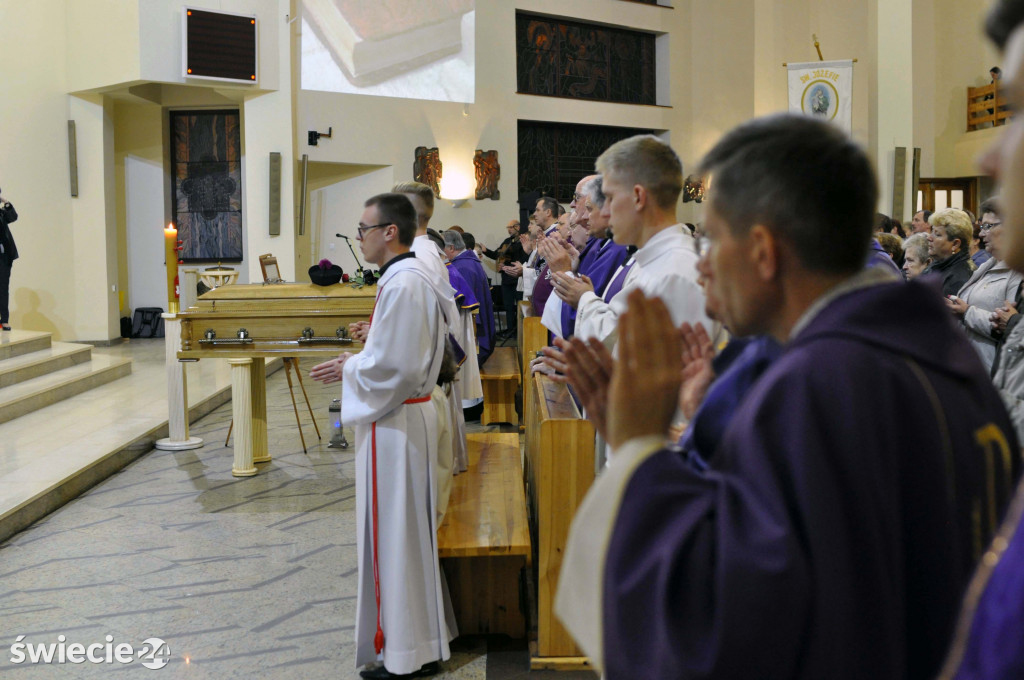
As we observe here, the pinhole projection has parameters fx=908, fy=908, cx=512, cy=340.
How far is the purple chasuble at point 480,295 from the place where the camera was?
8.02m

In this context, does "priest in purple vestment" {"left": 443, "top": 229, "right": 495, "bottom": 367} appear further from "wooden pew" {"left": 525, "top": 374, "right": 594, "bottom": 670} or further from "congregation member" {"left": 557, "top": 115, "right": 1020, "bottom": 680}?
"congregation member" {"left": 557, "top": 115, "right": 1020, "bottom": 680}

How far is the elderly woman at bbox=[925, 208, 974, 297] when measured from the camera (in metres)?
5.46

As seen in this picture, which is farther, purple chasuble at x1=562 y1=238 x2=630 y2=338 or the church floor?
purple chasuble at x1=562 y1=238 x2=630 y2=338

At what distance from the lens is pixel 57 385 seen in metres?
8.30

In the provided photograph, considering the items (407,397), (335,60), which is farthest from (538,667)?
(335,60)

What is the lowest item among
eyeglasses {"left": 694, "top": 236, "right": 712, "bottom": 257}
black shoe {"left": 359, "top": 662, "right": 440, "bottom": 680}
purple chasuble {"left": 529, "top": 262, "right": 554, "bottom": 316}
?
black shoe {"left": 359, "top": 662, "right": 440, "bottom": 680}

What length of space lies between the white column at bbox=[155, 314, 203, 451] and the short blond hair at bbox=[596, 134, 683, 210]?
4637 mm

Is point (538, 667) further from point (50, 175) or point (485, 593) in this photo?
point (50, 175)

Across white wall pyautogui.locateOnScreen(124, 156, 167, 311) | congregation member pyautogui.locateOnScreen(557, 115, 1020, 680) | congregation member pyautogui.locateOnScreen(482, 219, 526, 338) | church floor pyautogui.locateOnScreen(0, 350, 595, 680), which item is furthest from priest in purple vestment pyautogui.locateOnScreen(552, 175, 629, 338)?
white wall pyautogui.locateOnScreen(124, 156, 167, 311)

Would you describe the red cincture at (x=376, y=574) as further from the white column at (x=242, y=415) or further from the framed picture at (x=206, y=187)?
the framed picture at (x=206, y=187)

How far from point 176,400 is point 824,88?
941 cm

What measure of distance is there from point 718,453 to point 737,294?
0.20 metres

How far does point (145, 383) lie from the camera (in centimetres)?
930

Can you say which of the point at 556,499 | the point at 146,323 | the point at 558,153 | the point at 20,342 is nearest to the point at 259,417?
the point at 556,499
